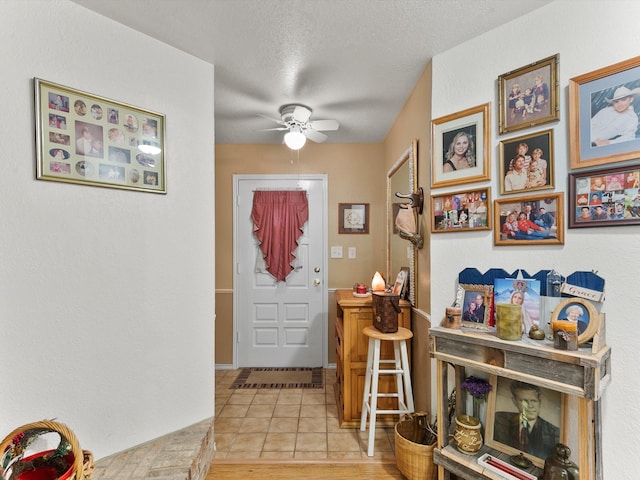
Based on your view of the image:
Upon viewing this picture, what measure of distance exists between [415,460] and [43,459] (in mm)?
1718

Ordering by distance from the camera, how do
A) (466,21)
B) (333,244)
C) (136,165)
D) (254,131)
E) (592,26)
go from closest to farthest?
1. (592,26)
2. (466,21)
3. (136,165)
4. (254,131)
5. (333,244)

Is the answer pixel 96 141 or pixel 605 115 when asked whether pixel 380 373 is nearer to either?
pixel 605 115

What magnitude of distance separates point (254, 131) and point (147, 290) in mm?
1955

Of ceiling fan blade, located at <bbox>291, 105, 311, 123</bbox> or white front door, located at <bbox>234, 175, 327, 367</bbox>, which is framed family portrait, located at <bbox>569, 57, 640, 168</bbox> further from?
white front door, located at <bbox>234, 175, 327, 367</bbox>

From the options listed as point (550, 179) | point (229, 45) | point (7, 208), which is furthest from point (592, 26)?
point (7, 208)

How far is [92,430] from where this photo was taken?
1.55 meters

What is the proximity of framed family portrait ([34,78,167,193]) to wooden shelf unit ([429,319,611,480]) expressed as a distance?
1812 mm

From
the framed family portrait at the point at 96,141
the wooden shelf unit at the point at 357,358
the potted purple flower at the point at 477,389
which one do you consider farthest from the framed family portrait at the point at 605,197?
the framed family portrait at the point at 96,141

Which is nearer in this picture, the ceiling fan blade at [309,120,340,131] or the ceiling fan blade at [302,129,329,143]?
the ceiling fan blade at [309,120,340,131]

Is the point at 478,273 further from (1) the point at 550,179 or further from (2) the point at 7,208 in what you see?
(2) the point at 7,208

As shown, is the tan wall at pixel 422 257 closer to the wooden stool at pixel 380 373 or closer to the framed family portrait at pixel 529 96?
the wooden stool at pixel 380 373

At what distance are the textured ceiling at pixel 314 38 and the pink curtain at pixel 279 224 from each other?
1.11 m

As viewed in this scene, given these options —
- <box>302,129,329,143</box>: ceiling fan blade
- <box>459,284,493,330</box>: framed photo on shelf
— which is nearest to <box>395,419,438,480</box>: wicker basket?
<box>459,284,493,330</box>: framed photo on shelf

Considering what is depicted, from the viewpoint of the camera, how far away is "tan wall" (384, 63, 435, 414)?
78.6 inches
